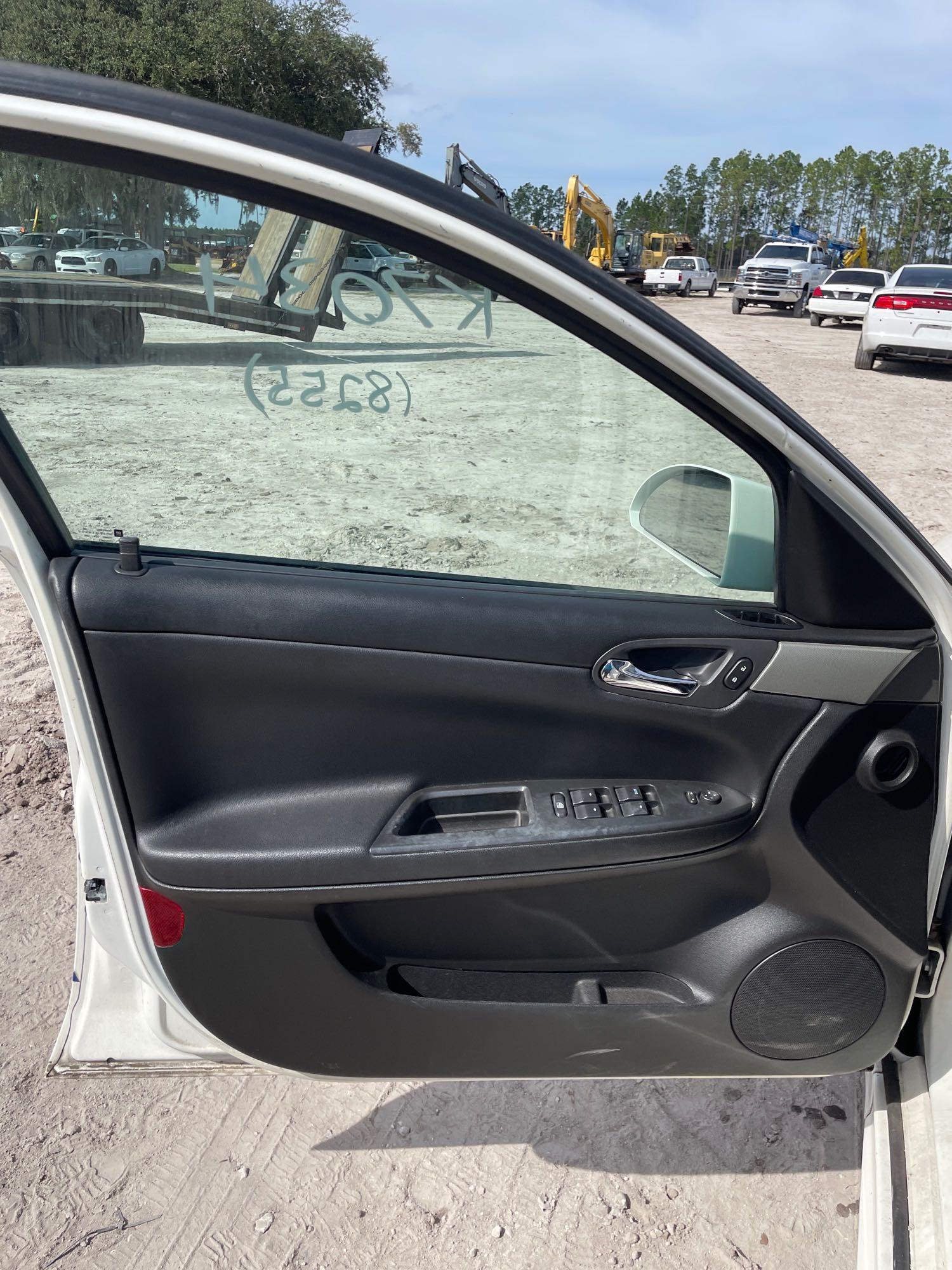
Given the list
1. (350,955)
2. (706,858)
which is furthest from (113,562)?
(706,858)

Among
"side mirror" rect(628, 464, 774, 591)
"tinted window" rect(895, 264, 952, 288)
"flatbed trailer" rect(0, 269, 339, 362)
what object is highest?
"flatbed trailer" rect(0, 269, 339, 362)

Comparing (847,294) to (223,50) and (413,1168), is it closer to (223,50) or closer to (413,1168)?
(223,50)

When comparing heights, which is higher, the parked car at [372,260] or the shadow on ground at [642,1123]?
the parked car at [372,260]

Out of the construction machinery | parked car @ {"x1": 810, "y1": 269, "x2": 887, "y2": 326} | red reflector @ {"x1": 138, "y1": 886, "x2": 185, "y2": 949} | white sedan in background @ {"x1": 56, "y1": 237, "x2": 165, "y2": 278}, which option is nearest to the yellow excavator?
parked car @ {"x1": 810, "y1": 269, "x2": 887, "y2": 326}

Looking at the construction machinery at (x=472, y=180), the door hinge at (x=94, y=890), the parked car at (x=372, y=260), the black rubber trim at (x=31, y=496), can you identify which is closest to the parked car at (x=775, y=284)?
the construction machinery at (x=472, y=180)

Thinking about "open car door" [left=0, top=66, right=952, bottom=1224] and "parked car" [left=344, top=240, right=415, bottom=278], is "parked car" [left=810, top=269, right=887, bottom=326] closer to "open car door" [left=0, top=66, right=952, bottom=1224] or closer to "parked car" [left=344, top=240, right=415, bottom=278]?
"open car door" [left=0, top=66, right=952, bottom=1224]

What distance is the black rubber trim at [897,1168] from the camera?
162 centimetres

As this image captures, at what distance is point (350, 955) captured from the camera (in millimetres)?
1703

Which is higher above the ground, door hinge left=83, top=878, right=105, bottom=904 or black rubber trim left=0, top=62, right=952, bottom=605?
black rubber trim left=0, top=62, right=952, bottom=605

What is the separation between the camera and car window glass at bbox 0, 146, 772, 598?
1.56m

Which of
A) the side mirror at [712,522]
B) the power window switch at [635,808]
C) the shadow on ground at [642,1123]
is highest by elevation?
the side mirror at [712,522]

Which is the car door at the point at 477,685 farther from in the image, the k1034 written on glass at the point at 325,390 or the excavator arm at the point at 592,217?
the excavator arm at the point at 592,217

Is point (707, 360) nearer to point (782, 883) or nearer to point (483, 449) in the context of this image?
point (483, 449)

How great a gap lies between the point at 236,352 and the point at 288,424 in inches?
5.7
